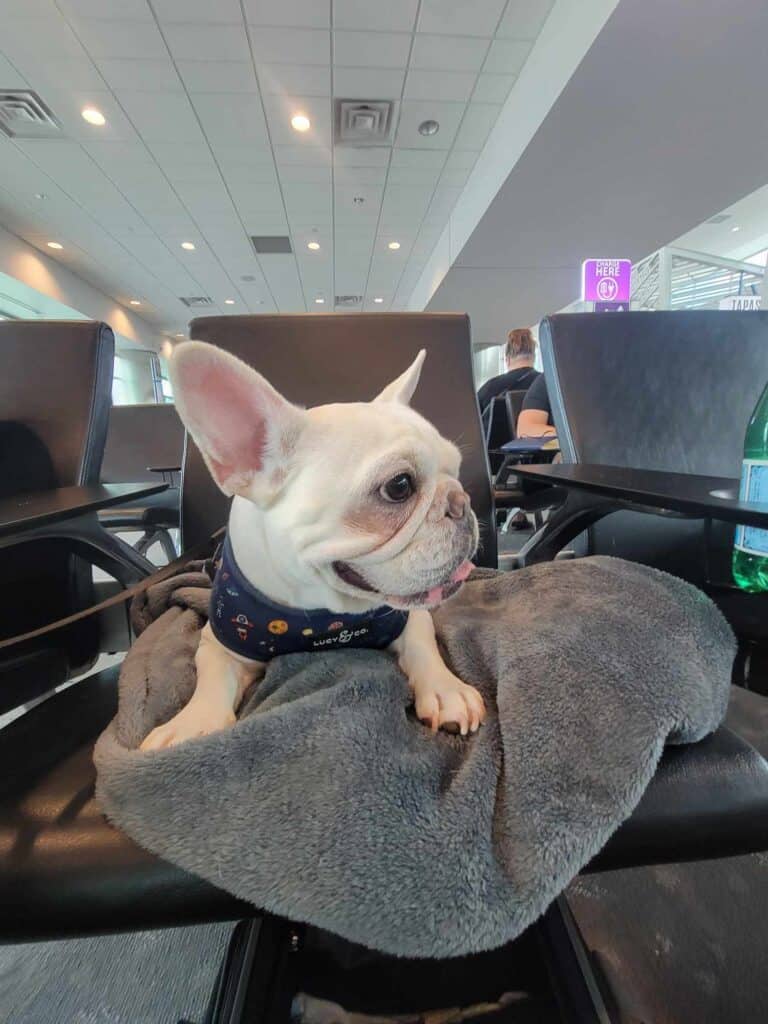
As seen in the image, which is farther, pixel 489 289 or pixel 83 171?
→ pixel 489 289

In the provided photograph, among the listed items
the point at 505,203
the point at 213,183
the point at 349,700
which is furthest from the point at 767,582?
the point at 213,183

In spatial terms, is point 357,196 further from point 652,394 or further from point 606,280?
point 652,394

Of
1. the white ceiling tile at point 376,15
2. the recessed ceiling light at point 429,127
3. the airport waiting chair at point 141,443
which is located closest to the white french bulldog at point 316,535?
the airport waiting chair at point 141,443

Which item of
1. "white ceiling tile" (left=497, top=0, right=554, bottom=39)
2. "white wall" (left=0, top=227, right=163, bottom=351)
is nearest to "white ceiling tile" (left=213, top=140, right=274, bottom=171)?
"white ceiling tile" (left=497, top=0, right=554, bottom=39)

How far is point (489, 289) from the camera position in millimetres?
5273

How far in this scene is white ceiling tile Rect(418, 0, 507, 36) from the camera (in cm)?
229

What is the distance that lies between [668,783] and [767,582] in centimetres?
55

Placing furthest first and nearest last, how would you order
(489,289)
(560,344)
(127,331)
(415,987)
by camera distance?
(127,331), (489,289), (560,344), (415,987)

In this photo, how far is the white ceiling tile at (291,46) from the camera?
242cm

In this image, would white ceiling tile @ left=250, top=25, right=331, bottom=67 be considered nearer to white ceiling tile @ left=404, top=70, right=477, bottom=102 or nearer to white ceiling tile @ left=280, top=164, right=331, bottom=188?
white ceiling tile @ left=404, top=70, right=477, bottom=102

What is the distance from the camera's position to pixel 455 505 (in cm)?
51

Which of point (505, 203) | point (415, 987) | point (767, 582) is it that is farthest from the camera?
point (505, 203)

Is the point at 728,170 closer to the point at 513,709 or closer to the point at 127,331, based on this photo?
the point at 513,709

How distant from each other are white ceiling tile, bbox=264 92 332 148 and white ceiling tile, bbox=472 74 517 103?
891mm
